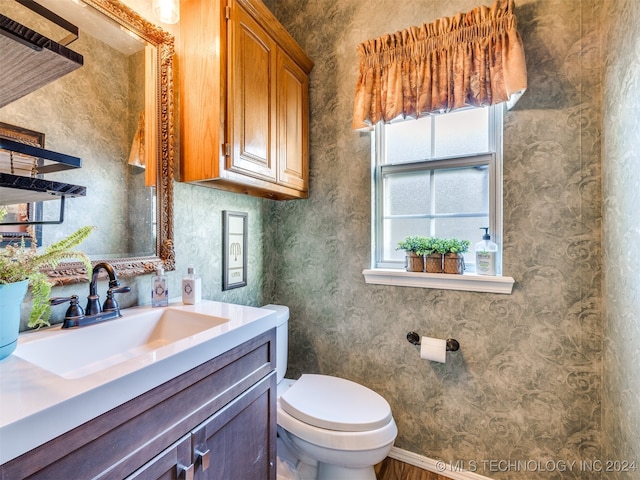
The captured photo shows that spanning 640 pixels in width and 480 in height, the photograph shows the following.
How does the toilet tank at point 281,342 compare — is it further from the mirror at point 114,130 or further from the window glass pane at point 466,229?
the window glass pane at point 466,229

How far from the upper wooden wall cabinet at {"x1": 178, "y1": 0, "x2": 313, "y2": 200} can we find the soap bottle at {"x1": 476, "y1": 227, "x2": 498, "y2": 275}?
1.09 meters

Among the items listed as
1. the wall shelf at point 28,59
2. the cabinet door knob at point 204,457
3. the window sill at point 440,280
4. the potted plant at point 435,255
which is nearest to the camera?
the wall shelf at point 28,59

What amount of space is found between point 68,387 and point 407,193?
5.25 feet

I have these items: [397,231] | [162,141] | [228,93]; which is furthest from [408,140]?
[162,141]

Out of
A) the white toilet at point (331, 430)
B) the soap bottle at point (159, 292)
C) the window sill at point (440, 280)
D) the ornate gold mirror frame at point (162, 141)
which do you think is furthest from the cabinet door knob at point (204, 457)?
the window sill at point (440, 280)

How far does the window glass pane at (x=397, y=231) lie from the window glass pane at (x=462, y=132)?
402 millimetres

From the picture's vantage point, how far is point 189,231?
1.35m

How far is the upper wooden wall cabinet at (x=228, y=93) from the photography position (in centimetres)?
117

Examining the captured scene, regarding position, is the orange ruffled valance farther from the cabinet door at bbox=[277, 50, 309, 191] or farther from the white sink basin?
the white sink basin

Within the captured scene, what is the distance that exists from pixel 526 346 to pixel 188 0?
2183mm

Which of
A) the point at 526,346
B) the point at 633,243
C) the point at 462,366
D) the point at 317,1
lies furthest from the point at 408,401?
the point at 317,1

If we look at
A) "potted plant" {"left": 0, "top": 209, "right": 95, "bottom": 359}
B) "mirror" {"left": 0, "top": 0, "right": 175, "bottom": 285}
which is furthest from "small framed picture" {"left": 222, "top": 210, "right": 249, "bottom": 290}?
"potted plant" {"left": 0, "top": 209, "right": 95, "bottom": 359}

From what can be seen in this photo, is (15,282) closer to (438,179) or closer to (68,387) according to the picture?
(68,387)

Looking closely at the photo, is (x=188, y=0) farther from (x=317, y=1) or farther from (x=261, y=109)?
(x=317, y=1)
